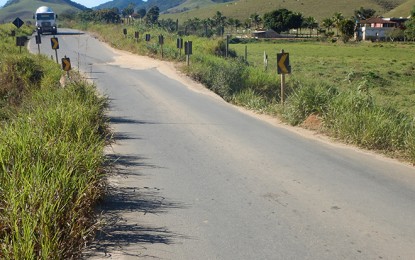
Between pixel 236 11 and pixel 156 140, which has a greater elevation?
pixel 236 11

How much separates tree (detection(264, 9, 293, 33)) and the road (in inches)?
3798

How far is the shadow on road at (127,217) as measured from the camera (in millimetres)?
4402

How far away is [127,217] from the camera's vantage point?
5.15m

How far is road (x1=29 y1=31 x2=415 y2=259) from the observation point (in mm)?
4543

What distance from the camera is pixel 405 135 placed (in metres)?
8.58

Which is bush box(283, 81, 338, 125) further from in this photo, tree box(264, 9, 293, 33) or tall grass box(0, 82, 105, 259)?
tree box(264, 9, 293, 33)

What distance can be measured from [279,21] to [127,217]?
339 feet

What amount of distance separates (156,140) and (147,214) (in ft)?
13.0

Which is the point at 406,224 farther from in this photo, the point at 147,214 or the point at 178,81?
the point at 178,81

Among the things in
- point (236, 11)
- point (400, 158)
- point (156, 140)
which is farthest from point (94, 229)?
point (236, 11)

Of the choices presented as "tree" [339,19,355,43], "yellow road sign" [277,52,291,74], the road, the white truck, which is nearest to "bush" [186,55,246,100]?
"yellow road sign" [277,52,291,74]

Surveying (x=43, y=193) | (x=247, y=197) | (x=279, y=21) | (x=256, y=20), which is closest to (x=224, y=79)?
(x=247, y=197)

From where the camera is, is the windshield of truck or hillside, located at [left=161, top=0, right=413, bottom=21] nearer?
the windshield of truck

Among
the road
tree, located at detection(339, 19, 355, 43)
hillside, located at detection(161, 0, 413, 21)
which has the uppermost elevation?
hillside, located at detection(161, 0, 413, 21)
